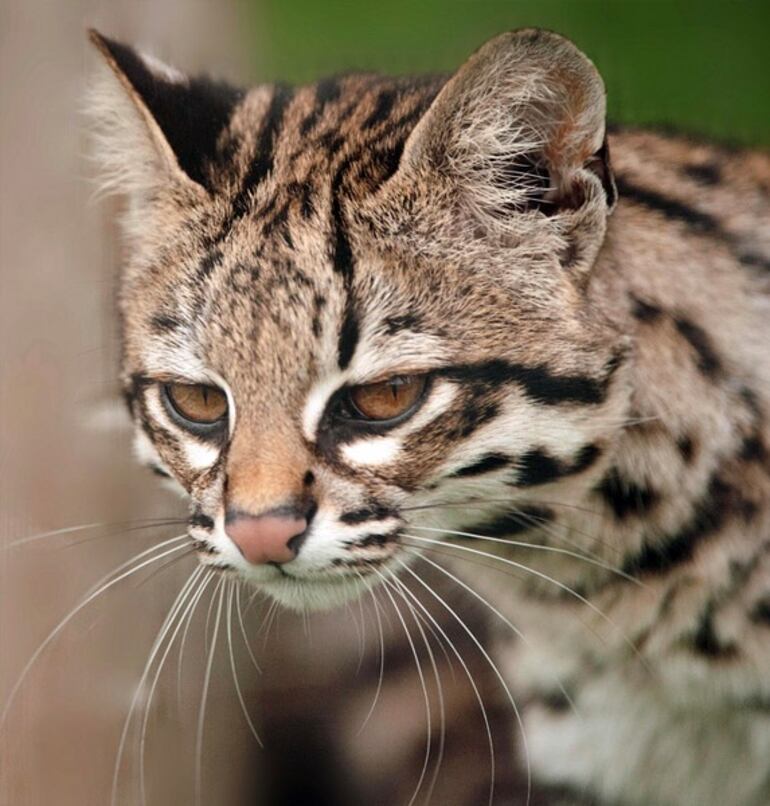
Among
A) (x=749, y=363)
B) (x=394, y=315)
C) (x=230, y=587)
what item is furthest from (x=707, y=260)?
(x=230, y=587)

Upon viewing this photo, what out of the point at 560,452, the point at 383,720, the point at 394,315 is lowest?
the point at 383,720

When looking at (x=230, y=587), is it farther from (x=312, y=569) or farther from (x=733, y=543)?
(x=733, y=543)

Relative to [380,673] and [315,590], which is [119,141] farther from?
[380,673]

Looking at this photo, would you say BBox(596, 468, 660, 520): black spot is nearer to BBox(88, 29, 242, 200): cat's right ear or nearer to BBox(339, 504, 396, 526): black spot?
BBox(339, 504, 396, 526): black spot

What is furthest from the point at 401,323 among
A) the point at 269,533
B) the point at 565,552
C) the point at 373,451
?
the point at 565,552

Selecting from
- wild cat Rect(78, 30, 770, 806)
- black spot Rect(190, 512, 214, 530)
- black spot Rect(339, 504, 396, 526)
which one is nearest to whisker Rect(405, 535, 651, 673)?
wild cat Rect(78, 30, 770, 806)
